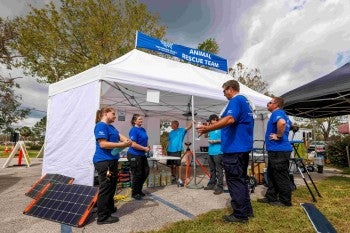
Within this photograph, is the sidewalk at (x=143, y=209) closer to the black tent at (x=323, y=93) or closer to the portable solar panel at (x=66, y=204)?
the portable solar panel at (x=66, y=204)

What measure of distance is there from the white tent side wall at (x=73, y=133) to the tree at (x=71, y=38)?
7.36m

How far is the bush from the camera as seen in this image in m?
13.3

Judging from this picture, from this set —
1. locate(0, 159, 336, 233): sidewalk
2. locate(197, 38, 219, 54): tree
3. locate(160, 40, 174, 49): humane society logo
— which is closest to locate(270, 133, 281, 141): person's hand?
locate(0, 159, 336, 233): sidewalk

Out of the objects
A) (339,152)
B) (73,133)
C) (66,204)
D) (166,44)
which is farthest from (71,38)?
(339,152)

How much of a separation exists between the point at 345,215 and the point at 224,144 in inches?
96.9

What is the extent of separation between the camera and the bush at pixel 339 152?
13.3 meters

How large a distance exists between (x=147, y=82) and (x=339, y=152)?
41.7 feet

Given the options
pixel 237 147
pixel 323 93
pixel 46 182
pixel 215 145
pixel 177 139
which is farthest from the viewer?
pixel 177 139

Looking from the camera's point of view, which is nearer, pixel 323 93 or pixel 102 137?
pixel 102 137

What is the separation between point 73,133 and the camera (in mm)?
6223

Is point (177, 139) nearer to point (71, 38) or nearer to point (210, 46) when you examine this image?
point (71, 38)

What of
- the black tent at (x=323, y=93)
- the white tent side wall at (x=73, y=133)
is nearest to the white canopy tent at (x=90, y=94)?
the white tent side wall at (x=73, y=133)

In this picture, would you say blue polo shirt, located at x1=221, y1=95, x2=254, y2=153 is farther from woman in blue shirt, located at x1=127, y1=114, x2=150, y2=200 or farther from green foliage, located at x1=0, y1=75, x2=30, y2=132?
green foliage, located at x1=0, y1=75, x2=30, y2=132

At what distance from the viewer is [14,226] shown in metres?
3.68
